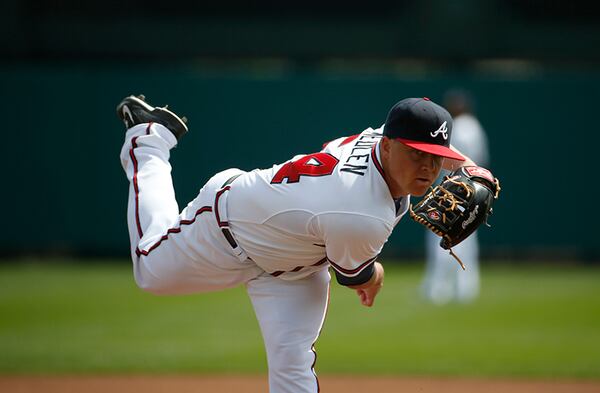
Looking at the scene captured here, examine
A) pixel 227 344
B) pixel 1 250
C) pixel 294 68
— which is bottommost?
pixel 1 250

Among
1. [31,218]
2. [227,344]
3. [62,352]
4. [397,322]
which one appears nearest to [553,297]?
[397,322]

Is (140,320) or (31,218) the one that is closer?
(140,320)

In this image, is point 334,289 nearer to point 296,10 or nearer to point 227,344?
point 227,344

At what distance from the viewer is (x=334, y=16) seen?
14156mm

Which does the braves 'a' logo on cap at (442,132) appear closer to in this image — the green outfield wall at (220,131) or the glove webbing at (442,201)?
the glove webbing at (442,201)

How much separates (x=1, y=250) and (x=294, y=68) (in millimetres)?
5155

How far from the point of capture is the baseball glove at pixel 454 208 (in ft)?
12.9

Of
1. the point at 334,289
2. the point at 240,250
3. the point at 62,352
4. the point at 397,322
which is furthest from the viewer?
the point at 334,289

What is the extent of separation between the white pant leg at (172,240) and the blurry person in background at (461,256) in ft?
17.3

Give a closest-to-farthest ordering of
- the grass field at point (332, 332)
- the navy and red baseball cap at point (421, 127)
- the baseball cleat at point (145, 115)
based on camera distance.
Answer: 1. the navy and red baseball cap at point (421, 127)
2. the baseball cleat at point (145, 115)
3. the grass field at point (332, 332)

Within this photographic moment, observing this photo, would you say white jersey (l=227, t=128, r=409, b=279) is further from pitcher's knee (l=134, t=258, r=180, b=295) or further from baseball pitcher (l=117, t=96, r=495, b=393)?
pitcher's knee (l=134, t=258, r=180, b=295)

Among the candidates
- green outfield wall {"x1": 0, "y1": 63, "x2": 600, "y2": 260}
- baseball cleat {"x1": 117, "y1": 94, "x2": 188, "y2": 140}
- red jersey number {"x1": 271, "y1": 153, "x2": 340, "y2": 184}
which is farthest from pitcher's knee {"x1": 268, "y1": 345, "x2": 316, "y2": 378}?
green outfield wall {"x1": 0, "y1": 63, "x2": 600, "y2": 260}

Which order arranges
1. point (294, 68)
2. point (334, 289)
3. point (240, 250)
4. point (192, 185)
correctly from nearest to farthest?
point (240, 250)
point (334, 289)
point (192, 185)
point (294, 68)

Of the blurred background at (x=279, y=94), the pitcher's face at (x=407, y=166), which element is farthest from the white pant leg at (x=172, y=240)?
the blurred background at (x=279, y=94)
